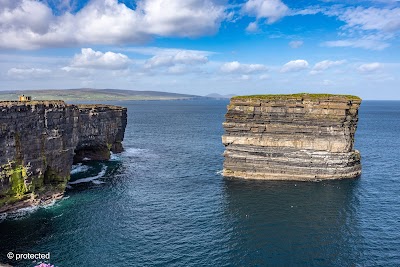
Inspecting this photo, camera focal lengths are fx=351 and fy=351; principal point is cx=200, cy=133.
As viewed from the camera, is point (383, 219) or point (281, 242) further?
point (383, 219)

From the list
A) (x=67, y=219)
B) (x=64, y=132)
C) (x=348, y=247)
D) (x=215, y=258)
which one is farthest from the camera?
(x=64, y=132)

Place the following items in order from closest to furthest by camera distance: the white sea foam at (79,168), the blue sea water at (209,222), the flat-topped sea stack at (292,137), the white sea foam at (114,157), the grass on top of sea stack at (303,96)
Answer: the blue sea water at (209,222), the flat-topped sea stack at (292,137), the grass on top of sea stack at (303,96), the white sea foam at (79,168), the white sea foam at (114,157)

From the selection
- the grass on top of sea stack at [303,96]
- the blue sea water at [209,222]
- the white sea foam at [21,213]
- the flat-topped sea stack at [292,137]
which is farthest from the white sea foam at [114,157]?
the grass on top of sea stack at [303,96]

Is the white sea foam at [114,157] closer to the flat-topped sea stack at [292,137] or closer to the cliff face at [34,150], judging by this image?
the cliff face at [34,150]

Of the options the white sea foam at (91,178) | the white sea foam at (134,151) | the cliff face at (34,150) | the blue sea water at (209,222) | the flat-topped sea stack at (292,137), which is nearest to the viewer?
the blue sea water at (209,222)

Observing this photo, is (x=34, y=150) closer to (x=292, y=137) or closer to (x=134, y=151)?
(x=292, y=137)

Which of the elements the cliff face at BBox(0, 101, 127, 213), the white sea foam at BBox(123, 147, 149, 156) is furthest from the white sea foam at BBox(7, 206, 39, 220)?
the white sea foam at BBox(123, 147, 149, 156)

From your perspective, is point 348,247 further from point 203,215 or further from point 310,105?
point 310,105

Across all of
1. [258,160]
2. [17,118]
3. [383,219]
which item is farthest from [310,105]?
[17,118]
